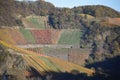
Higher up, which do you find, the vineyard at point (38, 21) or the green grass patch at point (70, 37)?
the vineyard at point (38, 21)

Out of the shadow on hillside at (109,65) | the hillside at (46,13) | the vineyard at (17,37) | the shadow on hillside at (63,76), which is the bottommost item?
the shadow on hillside at (109,65)

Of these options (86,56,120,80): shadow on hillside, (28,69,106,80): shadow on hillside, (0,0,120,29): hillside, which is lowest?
(86,56,120,80): shadow on hillside

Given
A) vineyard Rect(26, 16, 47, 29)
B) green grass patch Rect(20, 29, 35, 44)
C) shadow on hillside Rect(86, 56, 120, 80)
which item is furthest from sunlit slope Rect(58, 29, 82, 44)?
shadow on hillside Rect(86, 56, 120, 80)

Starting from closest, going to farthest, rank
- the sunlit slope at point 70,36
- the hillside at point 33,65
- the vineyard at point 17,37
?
1. the hillside at point 33,65
2. the vineyard at point 17,37
3. the sunlit slope at point 70,36

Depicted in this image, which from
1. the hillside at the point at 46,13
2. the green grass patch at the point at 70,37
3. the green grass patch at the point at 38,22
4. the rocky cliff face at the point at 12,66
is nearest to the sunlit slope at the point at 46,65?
the rocky cliff face at the point at 12,66

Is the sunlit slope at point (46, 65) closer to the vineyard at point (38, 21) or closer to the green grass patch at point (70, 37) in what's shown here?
the green grass patch at point (70, 37)

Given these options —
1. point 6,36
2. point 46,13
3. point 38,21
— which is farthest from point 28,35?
point 46,13

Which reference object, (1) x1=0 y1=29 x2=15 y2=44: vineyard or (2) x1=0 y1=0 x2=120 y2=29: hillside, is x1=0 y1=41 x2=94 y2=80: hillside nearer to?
(1) x1=0 y1=29 x2=15 y2=44: vineyard

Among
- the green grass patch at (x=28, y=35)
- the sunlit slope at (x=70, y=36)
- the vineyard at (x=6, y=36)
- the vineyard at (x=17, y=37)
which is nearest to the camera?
the vineyard at (x=6, y=36)

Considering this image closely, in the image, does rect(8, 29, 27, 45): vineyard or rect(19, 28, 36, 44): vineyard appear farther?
rect(19, 28, 36, 44): vineyard
